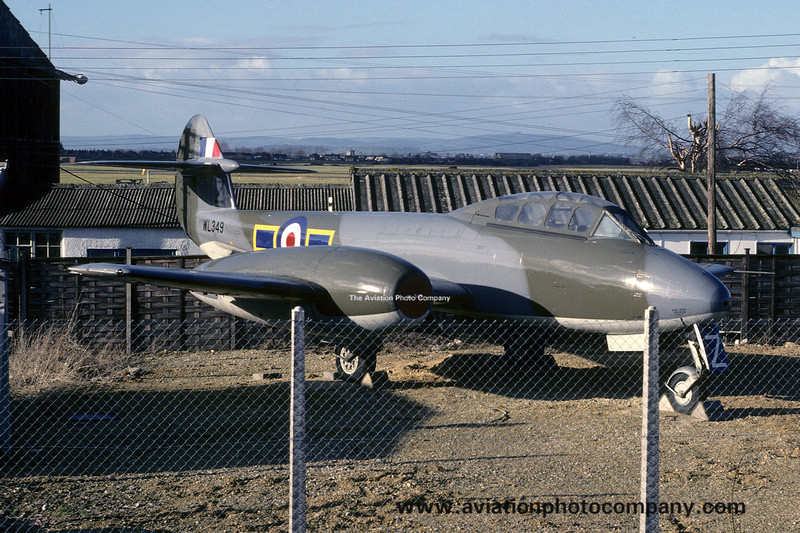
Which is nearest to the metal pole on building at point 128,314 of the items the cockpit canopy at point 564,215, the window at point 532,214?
the cockpit canopy at point 564,215

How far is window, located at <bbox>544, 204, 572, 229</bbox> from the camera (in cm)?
1211

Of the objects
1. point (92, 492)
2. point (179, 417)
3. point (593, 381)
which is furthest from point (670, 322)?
point (92, 492)

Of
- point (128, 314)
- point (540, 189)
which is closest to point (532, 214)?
point (128, 314)

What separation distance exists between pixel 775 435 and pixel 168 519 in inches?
293

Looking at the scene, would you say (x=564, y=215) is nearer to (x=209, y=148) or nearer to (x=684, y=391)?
(x=684, y=391)

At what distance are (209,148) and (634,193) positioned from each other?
54.0 ft

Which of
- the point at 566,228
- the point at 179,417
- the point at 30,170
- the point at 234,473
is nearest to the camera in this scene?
the point at 234,473

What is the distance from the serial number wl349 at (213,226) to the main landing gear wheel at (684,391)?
417 inches

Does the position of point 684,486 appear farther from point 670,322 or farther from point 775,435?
point 670,322

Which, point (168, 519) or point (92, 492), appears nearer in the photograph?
point (168, 519)

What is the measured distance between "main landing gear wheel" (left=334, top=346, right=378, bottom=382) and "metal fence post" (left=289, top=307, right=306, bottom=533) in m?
6.87

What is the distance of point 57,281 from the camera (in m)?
16.0

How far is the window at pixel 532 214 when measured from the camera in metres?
12.4

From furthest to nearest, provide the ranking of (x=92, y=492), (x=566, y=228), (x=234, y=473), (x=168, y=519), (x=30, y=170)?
(x=30, y=170) < (x=566, y=228) < (x=234, y=473) < (x=92, y=492) < (x=168, y=519)
